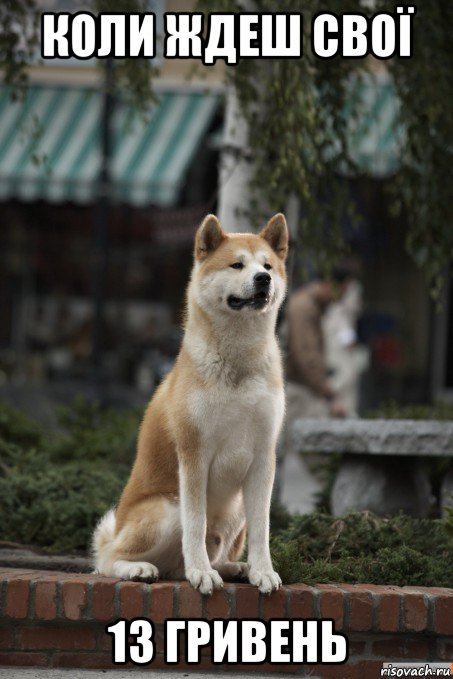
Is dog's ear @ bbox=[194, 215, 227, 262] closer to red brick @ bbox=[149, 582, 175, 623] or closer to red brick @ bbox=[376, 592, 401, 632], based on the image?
red brick @ bbox=[149, 582, 175, 623]

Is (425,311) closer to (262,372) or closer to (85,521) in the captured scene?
(85,521)

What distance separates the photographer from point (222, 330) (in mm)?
4262

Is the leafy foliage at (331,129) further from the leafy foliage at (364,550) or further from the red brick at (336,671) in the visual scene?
the red brick at (336,671)

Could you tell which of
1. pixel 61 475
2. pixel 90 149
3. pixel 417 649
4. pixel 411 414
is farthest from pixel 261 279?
pixel 90 149

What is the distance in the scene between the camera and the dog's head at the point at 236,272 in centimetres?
412

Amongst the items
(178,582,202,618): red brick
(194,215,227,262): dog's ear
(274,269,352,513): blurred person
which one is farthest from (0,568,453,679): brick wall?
(274,269,352,513): blurred person

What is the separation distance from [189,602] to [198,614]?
0.19 feet

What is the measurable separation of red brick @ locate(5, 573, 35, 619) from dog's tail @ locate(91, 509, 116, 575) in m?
0.36

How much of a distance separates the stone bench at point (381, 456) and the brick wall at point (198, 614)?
1.89m

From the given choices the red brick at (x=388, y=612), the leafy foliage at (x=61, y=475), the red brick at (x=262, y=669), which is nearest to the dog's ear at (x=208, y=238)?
the red brick at (x=388, y=612)

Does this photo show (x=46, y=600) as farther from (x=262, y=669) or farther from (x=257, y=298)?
(x=257, y=298)

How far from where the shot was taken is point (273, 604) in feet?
14.1

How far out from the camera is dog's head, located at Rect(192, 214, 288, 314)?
162 inches

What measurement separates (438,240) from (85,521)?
2.84 metres
